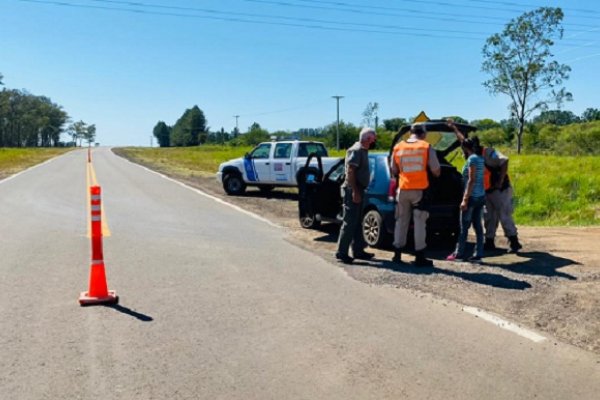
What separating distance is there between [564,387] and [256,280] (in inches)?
148

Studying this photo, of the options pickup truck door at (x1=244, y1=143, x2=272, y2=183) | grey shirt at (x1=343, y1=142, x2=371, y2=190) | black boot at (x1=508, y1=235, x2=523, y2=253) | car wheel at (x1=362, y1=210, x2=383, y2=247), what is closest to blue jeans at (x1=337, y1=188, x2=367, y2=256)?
grey shirt at (x1=343, y1=142, x2=371, y2=190)

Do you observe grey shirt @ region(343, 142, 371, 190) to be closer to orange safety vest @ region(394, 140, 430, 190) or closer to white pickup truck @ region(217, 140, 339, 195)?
orange safety vest @ region(394, 140, 430, 190)

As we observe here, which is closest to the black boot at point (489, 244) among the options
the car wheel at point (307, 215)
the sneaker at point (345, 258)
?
the sneaker at point (345, 258)

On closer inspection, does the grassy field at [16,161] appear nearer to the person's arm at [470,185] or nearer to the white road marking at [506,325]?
the person's arm at [470,185]

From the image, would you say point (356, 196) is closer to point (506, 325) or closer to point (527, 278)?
point (527, 278)

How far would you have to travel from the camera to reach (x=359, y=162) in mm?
7680

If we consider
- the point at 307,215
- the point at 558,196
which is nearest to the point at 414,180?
the point at 307,215

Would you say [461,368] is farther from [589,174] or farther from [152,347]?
[589,174]

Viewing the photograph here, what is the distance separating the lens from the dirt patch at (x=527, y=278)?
17.6ft

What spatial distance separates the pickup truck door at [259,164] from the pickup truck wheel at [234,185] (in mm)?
393

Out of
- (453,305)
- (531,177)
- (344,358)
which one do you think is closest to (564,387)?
(344,358)

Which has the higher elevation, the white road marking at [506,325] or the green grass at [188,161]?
the green grass at [188,161]

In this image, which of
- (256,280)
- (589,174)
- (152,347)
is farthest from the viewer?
(589,174)

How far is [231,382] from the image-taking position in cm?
392
